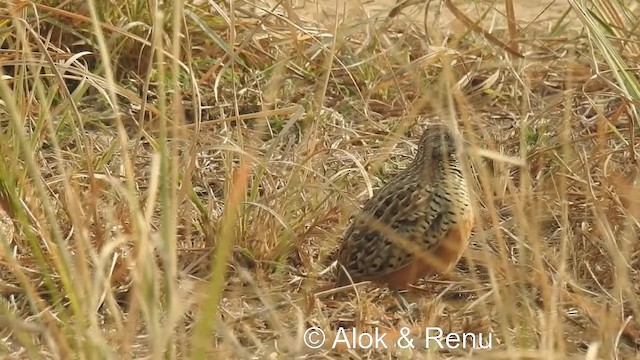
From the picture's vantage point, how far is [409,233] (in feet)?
11.0

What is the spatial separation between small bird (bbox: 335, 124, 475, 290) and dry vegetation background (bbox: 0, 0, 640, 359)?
0.08m

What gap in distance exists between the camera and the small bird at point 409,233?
3.32m

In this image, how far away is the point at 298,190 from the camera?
11.5ft

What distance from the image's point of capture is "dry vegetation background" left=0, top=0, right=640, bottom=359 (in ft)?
7.73

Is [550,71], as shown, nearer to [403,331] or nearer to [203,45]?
[203,45]

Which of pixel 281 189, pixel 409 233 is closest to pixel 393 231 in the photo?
pixel 409 233

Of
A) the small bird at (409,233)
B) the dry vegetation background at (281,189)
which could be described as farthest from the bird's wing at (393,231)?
the dry vegetation background at (281,189)

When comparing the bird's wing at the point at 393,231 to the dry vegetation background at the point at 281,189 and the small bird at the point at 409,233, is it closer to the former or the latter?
the small bird at the point at 409,233

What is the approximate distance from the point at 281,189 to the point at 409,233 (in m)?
0.47

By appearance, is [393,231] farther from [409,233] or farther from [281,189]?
[281,189]

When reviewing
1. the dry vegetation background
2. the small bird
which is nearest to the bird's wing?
the small bird

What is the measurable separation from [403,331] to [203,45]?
2251 millimetres

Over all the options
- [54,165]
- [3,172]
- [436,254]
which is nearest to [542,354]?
[436,254]

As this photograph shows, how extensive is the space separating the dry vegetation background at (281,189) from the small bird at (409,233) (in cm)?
8
